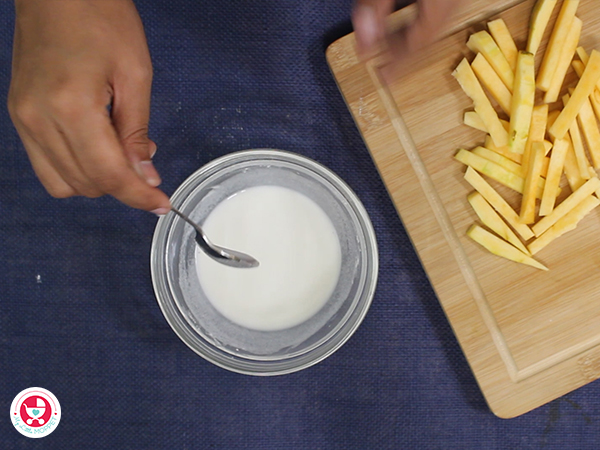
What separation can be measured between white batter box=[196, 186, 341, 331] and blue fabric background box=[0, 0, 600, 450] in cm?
14

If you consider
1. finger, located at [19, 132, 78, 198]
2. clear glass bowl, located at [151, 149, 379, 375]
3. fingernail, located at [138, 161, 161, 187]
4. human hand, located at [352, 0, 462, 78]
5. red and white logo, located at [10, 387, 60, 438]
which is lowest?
red and white logo, located at [10, 387, 60, 438]

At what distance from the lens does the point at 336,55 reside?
122cm

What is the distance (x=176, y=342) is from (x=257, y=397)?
0.26 metres

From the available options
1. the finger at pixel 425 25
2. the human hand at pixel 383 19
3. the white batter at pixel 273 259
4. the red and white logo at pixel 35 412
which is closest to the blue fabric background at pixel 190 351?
the red and white logo at pixel 35 412

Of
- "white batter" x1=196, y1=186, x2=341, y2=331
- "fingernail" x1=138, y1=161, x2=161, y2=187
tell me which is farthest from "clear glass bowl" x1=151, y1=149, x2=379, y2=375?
"fingernail" x1=138, y1=161, x2=161, y2=187

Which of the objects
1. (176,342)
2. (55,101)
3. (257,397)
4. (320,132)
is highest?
(55,101)

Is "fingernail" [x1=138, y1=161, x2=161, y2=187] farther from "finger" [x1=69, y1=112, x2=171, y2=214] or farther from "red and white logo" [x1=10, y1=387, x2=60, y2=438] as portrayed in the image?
"red and white logo" [x1=10, y1=387, x2=60, y2=438]

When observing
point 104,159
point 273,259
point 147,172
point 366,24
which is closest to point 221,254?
point 273,259

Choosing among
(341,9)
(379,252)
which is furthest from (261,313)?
(341,9)

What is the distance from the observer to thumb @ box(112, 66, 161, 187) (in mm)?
932

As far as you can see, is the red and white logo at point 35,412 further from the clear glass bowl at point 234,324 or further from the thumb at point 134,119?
the thumb at point 134,119

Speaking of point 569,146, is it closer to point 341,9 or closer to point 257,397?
point 341,9

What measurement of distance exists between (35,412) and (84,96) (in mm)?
915

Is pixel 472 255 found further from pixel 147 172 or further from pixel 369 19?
pixel 147 172
